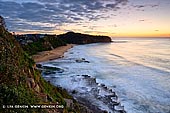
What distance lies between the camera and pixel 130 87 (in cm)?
2617

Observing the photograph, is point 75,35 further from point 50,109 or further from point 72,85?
point 50,109

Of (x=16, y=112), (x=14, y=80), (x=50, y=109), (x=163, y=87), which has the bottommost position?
(x=163, y=87)

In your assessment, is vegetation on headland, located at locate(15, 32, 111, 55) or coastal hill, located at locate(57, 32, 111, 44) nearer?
vegetation on headland, located at locate(15, 32, 111, 55)

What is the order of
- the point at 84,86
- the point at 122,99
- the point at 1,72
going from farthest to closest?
1. the point at 84,86
2. the point at 122,99
3. the point at 1,72

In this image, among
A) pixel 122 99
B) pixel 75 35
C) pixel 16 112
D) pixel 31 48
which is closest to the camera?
pixel 16 112

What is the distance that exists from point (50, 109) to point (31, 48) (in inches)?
2257

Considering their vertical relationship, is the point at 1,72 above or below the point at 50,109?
above

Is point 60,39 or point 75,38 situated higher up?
point 75,38

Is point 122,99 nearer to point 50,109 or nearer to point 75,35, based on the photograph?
point 50,109

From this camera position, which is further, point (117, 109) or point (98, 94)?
point (98, 94)

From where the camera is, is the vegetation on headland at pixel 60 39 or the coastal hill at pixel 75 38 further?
the coastal hill at pixel 75 38

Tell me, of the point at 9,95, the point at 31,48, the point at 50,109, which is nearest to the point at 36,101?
the point at 50,109

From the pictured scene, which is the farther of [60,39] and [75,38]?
[75,38]

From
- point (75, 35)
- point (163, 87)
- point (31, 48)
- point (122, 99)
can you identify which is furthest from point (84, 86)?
point (75, 35)
